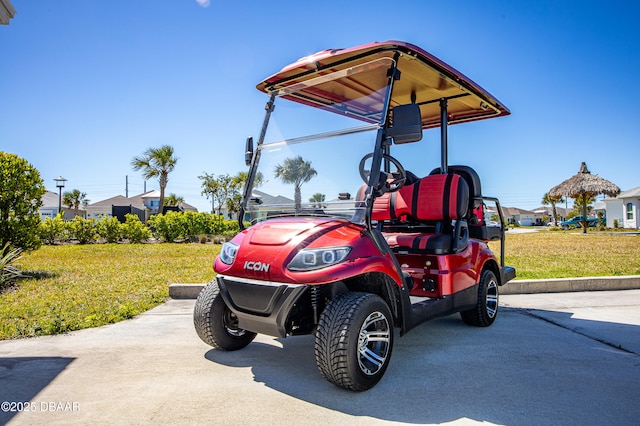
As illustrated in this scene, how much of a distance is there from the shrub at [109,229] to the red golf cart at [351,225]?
13975 mm

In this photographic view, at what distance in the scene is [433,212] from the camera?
14.0 feet

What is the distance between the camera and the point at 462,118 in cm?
552

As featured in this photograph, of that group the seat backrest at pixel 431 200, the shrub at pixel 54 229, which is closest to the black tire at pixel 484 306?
the seat backrest at pixel 431 200

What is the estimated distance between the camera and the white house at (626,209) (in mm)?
33256

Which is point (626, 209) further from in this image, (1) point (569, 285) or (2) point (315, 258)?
(2) point (315, 258)

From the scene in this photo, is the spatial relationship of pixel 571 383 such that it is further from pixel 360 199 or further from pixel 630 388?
pixel 360 199

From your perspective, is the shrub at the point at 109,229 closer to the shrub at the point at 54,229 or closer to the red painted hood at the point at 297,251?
the shrub at the point at 54,229

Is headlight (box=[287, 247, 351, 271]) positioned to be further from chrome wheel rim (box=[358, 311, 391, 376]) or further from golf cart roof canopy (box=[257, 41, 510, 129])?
golf cart roof canopy (box=[257, 41, 510, 129])

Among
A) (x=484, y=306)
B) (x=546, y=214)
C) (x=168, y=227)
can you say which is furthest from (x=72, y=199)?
(x=546, y=214)

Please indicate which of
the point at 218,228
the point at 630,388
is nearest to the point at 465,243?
the point at 630,388

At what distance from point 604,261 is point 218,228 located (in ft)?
47.7

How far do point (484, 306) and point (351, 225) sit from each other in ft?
6.93

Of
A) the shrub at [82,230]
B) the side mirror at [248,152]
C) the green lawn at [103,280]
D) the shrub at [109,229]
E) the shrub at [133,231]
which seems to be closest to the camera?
the side mirror at [248,152]

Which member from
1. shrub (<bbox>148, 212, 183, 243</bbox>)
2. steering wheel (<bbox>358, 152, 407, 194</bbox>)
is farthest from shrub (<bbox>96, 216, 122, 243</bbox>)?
steering wheel (<bbox>358, 152, 407, 194</bbox>)
